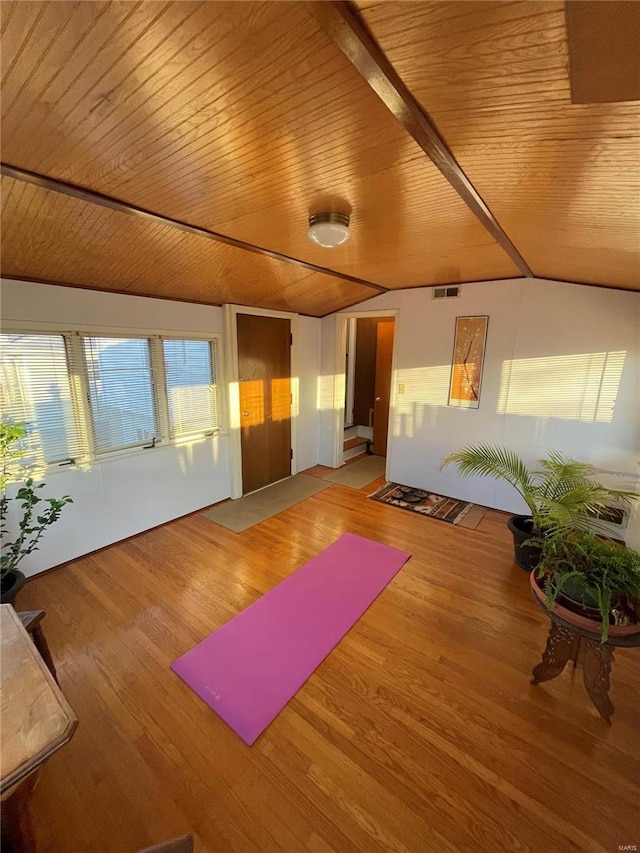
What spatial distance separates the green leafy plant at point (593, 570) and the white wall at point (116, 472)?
2960 mm

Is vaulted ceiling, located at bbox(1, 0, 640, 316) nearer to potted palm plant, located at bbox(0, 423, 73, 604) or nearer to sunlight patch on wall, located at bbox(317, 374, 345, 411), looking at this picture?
potted palm plant, located at bbox(0, 423, 73, 604)

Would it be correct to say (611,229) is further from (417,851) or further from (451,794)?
(417,851)

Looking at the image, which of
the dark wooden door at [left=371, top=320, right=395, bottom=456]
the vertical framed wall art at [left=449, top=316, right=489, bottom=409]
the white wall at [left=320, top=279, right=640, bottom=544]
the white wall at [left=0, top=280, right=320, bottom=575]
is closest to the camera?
the white wall at [left=0, top=280, right=320, bottom=575]

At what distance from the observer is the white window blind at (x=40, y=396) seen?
2.15 meters

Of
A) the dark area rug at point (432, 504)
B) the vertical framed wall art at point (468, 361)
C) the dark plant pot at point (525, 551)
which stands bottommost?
the dark area rug at point (432, 504)

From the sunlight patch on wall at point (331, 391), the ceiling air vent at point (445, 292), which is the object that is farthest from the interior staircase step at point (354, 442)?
the ceiling air vent at point (445, 292)

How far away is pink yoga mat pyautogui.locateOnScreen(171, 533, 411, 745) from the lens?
62.0 inches

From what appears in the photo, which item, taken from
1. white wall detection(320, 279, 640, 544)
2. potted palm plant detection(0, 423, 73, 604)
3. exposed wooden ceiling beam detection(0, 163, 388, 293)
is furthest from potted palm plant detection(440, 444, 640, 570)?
potted palm plant detection(0, 423, 73, 604)

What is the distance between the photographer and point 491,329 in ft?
10.7

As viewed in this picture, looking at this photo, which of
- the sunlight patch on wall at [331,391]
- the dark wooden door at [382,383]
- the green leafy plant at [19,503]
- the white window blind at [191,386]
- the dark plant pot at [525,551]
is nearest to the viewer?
the green leafy plant at [19,503]

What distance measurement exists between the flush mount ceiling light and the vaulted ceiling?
0.20 ft

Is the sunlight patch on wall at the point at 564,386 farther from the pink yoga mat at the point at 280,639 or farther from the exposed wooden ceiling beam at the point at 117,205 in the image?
the exposed wooden ceiling beam at the point at 117,205

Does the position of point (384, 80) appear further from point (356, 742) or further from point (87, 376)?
point (87, 376)

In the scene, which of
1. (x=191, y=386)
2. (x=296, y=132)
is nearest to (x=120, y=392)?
(x=191, y=386)
